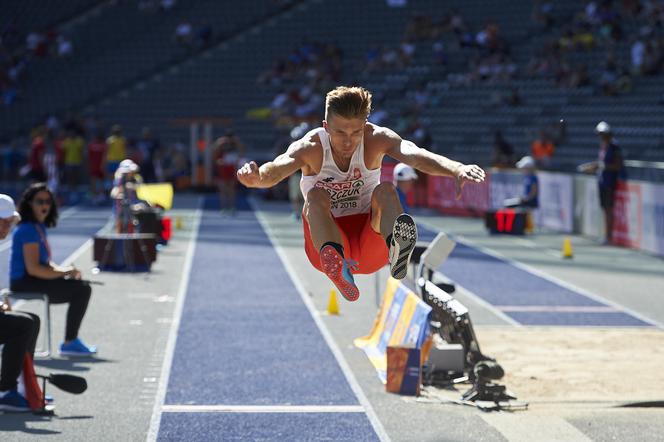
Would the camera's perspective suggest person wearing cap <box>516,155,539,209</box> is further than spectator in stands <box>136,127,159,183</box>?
No

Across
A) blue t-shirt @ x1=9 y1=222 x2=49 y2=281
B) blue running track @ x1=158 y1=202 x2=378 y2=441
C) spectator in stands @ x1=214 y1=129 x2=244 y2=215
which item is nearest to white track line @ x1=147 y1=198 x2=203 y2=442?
blue running track @ x1=158 y1=202 x2=378 y2=441

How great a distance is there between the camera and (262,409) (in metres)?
9.59

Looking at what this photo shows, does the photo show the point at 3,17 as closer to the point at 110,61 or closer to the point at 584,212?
the point at 110,61

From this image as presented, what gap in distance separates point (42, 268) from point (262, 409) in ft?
8.87

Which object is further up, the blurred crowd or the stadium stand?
the stadium stand

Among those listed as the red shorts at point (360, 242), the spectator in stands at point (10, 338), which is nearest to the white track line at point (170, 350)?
the spectator in stands at point (10, 338)

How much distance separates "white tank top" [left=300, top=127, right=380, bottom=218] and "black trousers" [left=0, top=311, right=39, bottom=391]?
9.35ft

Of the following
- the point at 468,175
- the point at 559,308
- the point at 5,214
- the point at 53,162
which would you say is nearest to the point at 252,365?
the point at 5,214

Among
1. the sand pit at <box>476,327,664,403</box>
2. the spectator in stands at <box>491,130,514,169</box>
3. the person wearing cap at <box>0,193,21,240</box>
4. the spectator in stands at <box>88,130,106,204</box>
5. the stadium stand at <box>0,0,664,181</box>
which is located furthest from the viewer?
the spectator in stands at <box>88,130,106,204</box>

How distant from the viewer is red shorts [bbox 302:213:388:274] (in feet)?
24.3

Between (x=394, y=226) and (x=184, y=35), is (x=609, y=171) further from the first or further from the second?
(x=184, y=35)

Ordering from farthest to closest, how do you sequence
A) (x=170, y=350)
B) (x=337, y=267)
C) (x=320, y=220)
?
(x=170, y=350), (x=320, y=220), (x=337, y=267)

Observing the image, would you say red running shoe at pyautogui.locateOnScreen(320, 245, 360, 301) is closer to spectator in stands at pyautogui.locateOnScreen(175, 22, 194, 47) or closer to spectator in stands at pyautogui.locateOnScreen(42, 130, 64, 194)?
spectator in stands at pyautogui.locateOnScreen(42, 130, 64, 194)

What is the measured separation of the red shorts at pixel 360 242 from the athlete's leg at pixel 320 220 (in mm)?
295
